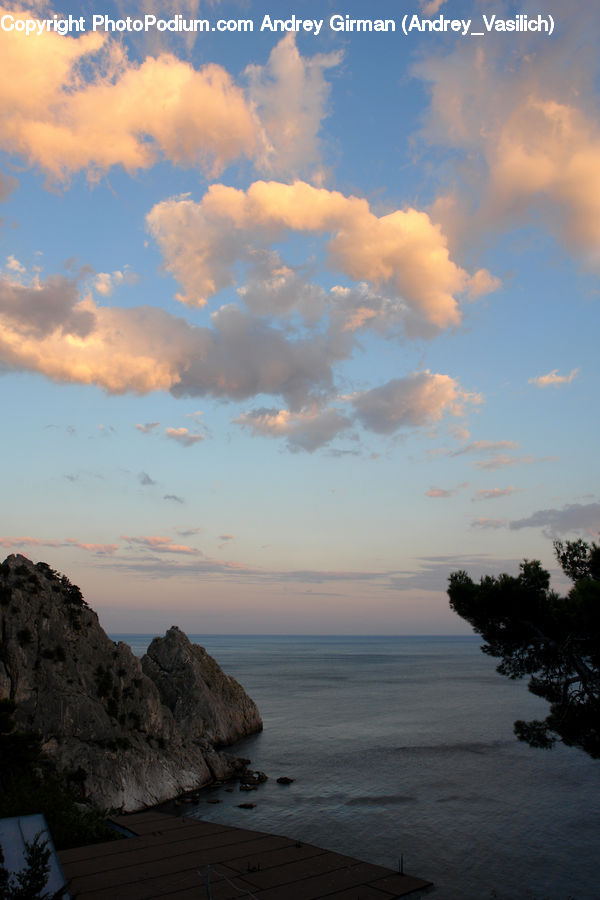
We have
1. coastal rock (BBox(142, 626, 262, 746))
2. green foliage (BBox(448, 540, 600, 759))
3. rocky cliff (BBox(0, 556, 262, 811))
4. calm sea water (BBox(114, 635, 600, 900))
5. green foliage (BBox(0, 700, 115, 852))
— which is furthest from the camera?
coastal rock (BBox(142, 626, 262, 746))

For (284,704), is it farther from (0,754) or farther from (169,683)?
(0,754)

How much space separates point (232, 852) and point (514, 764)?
60630mm

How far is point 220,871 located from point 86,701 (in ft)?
113

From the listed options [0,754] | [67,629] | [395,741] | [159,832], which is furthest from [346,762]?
[0,754]

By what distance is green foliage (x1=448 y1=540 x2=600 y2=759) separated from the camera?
26.1 m

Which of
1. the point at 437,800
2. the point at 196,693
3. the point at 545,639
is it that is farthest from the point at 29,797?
the point at 196,693

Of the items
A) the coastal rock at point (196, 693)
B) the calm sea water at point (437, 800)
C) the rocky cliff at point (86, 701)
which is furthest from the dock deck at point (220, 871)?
the coastal rock at point (196, 693)

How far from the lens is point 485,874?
4062 centimetres

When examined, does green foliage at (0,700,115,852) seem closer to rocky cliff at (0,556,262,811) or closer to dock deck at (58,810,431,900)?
dock deck at (58,810,431,900)

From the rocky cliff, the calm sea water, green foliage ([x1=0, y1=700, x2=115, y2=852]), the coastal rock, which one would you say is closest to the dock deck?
green foliage ([x1=0, y1=700, x2=115, y2=852])

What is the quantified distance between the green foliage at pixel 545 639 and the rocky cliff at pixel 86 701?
42539 millimetres

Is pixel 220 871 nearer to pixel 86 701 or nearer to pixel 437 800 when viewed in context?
pixel 86 701

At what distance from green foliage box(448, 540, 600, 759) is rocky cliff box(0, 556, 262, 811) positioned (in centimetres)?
4254

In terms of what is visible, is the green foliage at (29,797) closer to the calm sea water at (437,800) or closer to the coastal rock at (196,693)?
the calm sea water at (437,800)
